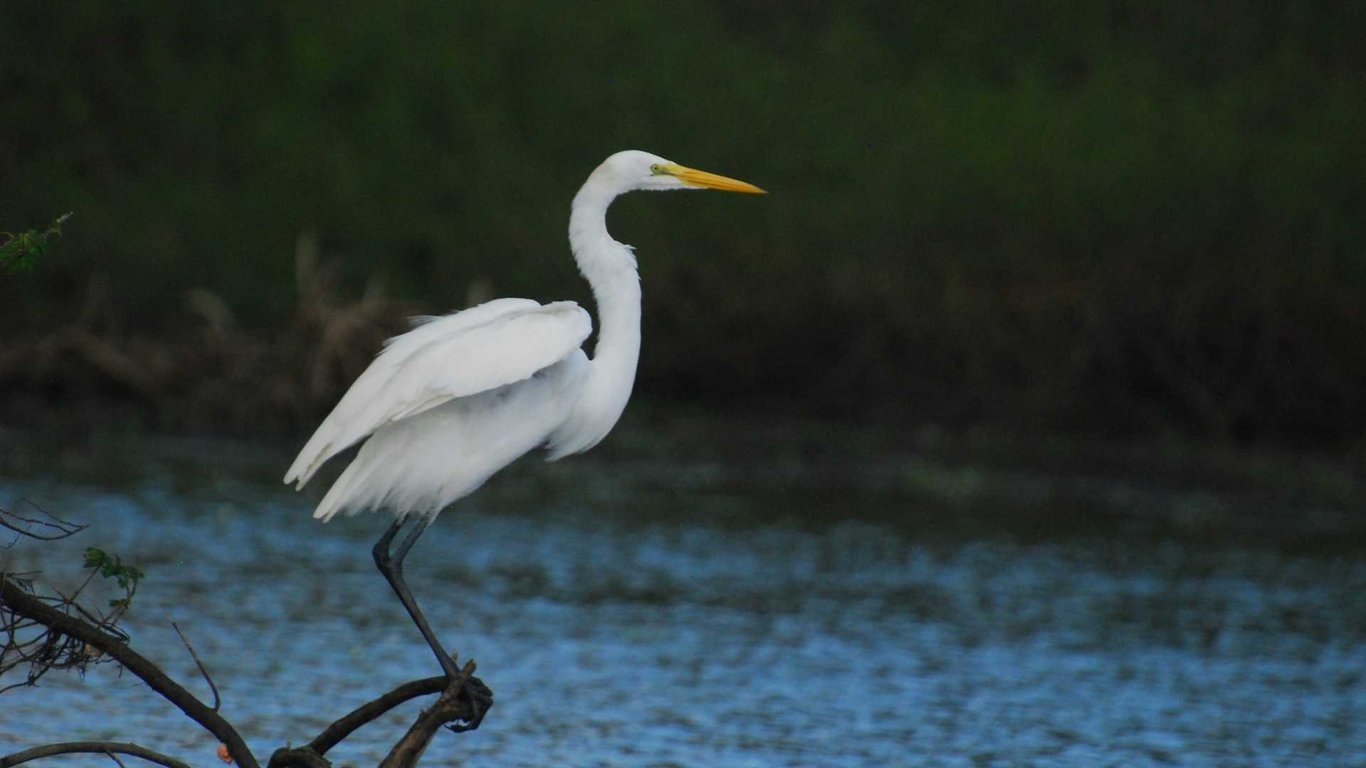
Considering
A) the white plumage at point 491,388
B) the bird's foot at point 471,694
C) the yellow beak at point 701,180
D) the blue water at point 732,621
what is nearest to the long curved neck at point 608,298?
the white plumage at point 491,388

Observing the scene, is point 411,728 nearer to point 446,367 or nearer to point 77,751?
point 77,751

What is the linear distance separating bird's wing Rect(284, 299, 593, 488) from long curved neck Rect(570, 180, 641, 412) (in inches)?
12.8

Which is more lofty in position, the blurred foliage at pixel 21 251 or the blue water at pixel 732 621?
the blue water at pixel 732 621

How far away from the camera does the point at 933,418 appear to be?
19.1 m

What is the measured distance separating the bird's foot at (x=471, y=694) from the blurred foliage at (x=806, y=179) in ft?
43.3

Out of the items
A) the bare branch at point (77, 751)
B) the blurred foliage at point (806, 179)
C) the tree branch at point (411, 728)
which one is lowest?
the bare branch at point (77, 751)

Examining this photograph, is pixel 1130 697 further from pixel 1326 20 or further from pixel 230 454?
pixel 1326 20

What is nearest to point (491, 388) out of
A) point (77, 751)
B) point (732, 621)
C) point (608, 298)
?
point (608, 298)

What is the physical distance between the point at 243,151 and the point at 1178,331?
11400 millimetres

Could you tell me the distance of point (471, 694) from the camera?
18.9 ft

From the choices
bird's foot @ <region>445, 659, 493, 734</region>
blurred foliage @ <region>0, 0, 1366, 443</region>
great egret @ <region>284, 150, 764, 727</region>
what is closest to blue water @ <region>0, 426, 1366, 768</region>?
great egret @ <region>284, 150, 764, 727</region>

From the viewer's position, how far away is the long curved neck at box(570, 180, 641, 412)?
653cm

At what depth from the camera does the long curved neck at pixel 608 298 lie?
21.4ft

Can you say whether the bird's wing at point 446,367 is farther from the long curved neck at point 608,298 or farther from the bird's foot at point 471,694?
the bird's foot at point 471,694
